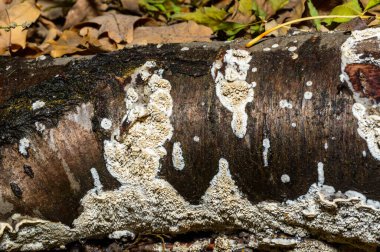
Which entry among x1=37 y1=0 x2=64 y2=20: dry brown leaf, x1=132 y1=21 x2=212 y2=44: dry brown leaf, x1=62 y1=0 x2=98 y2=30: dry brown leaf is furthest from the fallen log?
x1=37 y1=0 x2=64 y2=20: dry brown leaf

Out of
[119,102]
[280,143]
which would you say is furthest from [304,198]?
[119,102]

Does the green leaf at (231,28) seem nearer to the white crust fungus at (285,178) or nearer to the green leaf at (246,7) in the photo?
the green leaf at (246,7)

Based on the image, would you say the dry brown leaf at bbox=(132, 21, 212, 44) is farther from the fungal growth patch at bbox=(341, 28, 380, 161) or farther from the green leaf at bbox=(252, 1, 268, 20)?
the fungal growth patch at bbox=(341, 28, 380, 161)

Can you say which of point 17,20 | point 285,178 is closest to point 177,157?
point 285,178

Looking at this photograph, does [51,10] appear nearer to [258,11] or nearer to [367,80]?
[258,11]

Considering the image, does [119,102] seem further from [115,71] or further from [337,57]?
[337,57]

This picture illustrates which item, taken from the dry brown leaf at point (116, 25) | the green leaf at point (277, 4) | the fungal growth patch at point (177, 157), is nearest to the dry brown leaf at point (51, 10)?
the dry brown leaf at point (116, 25)
